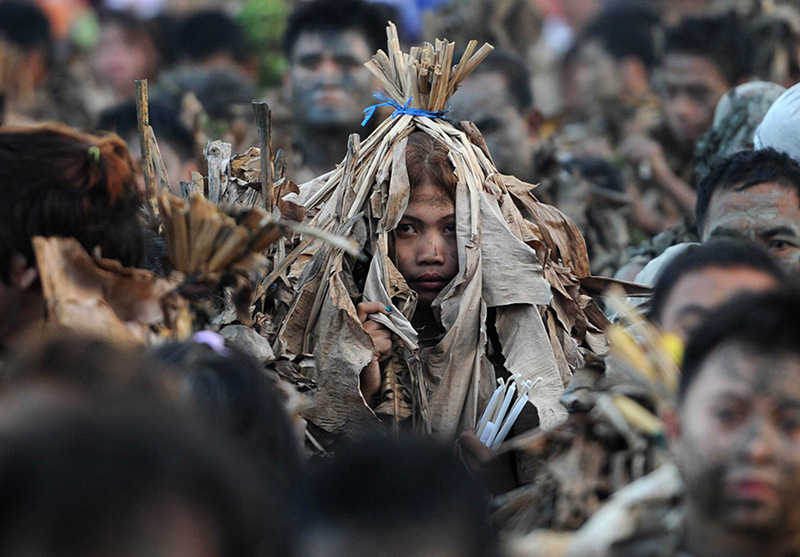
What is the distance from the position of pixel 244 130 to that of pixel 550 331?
435cm

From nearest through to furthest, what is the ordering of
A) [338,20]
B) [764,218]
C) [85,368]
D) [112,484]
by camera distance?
[112,484] → [85,368] → [764,218] → [338,20]

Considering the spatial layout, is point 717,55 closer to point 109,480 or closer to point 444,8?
point 444,8

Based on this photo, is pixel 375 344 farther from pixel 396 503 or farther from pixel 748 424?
pixel 396 503

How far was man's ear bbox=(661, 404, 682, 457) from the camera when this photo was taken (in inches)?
93.3

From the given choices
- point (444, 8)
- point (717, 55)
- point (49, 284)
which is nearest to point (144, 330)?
point (49, 284)

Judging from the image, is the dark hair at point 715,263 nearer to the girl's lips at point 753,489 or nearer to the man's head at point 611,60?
the girl's lips at point 753,489

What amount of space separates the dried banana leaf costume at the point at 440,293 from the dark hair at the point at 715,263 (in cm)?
69

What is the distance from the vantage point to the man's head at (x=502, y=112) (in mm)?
7070

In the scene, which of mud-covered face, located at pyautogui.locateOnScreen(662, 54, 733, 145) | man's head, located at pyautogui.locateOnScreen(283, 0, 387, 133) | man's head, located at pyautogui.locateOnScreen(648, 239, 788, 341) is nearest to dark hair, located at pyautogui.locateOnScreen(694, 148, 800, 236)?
man's head, located at pyautogui.locateOnScreen(648, 239, 788, 341)

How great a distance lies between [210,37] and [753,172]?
6.67 meters

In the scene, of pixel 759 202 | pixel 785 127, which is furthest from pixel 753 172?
pixel 785 127

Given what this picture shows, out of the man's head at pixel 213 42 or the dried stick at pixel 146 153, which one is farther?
the man's head at pixel 213 42

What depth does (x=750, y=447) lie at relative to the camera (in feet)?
6.96

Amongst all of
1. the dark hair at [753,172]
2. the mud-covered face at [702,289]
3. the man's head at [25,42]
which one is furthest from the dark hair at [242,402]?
the man's head at [25,42]
